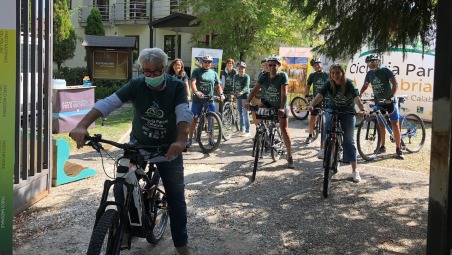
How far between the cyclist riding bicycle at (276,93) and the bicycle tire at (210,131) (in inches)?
64.7

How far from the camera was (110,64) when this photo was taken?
17.5 meters

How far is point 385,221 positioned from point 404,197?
113 centimetres

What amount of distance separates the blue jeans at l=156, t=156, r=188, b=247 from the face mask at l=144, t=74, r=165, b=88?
66 cm

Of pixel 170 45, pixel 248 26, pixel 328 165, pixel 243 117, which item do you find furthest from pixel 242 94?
pixel 170 45

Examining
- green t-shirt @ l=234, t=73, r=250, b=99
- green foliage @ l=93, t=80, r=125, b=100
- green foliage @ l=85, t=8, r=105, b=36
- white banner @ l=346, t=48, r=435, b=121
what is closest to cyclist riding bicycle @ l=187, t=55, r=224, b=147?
green t-shirt @ l=234, t=73, r=250, b=99

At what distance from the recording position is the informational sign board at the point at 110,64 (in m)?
17.4

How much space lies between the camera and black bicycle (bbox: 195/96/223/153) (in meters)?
9.12

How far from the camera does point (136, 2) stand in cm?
3253

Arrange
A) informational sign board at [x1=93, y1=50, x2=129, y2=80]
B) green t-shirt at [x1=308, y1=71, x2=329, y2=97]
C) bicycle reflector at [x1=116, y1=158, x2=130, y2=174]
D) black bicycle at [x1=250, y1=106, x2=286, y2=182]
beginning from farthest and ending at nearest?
informational sign board at [x1=93, y1=50, x2=129, y2=80]
green t-shirt at [x1=308, y1=71, x2=329, y2=97]
black bicycle at [x1=250, y1=106, x2=286, y2=182]
bicycle reflector at [x1=116, y1=158, x2=130, y2=174]

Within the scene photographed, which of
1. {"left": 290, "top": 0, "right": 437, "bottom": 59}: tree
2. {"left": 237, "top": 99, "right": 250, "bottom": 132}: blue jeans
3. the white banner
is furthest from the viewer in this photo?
the white banner

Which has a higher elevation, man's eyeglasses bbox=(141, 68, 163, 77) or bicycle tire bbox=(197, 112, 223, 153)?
man's eyeglasses bbox=(141, 68, 163, 77)

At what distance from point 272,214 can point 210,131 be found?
392 cm

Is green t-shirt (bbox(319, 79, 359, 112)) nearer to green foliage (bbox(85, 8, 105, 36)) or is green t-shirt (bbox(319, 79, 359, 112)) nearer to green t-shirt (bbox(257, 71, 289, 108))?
green t-shirt (bbox(257, 71, 289, 108))

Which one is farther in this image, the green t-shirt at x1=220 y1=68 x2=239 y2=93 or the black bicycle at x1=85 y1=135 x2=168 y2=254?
the green t-shirt at x1=220 y1=68 x2=239 y2=93
